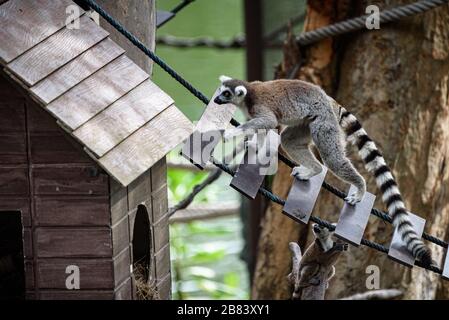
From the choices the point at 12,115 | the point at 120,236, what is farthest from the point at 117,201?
the point at 12,115

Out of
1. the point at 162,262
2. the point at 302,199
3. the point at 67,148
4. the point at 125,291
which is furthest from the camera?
the point at 162,262

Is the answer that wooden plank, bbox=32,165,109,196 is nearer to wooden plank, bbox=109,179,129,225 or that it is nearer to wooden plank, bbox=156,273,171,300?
wooden plank, bbox=109,179,129,225

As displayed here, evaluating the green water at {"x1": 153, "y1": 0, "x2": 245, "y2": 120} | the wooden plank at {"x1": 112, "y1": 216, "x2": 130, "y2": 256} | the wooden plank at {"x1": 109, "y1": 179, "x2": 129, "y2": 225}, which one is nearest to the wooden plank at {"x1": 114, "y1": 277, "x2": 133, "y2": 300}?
the wooden plank at {"x1": 112, "y1": 216, "x2": 130, "y2": 256}

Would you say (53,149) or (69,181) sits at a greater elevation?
(53,149)

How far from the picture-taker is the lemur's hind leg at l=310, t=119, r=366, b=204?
3.92 meters

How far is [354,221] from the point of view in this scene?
3.61m

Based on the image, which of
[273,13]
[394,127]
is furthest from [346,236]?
[273,13]

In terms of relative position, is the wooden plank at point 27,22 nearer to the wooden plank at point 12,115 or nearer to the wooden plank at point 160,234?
the wooden plank at point 12,115

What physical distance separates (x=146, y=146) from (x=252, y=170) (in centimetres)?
50

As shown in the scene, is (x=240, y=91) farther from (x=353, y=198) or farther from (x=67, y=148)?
(x=67, y=148)

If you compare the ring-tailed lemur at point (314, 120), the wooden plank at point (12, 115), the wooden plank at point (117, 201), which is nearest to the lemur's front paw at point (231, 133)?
the ring-tailed lemur at point (314, 120)

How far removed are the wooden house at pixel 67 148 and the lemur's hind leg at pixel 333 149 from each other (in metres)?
0.87
